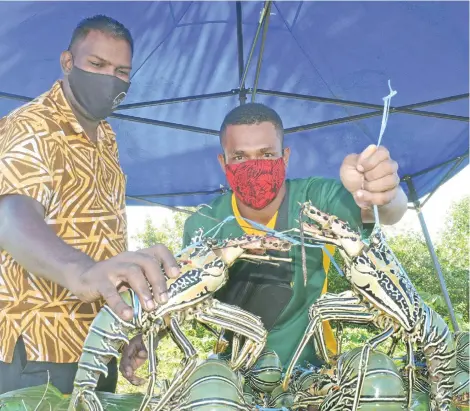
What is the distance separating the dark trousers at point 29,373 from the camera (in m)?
1.58

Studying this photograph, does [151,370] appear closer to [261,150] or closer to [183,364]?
[183,364]

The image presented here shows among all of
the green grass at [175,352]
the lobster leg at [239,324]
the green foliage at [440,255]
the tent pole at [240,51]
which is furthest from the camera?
the green foliage at [440,255]

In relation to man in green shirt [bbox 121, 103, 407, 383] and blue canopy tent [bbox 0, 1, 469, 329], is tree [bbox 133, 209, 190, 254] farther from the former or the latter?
man in green shirt [bbox 121, 103, 407, 383]

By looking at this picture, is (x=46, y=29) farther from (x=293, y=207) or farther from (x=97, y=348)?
(x=97, y=348)

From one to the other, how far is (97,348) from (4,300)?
1.79 feet

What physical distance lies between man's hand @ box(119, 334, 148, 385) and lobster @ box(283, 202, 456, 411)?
20.3 inches

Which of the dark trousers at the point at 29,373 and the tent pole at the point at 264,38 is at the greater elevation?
the tent pole at the point at 264,38

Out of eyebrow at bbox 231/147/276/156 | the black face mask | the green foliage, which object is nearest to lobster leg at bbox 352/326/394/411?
eyebrow at bbox 231/147/276/156

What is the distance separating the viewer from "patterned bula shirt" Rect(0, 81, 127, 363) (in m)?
1.54

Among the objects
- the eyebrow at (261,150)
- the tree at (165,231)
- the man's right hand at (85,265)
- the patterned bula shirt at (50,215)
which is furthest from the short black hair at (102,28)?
the tree at (165,231)

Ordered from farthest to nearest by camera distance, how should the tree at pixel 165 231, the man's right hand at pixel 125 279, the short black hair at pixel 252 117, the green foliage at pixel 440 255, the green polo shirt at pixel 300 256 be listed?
the tree at pixel 165 231, the green foliage at pixel 440 255, the short black hair at pixel 252 117, the green polo shirt at pixel 300 256, the man's right hand at pixel 125 279

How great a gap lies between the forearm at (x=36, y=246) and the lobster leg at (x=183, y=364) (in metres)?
0.24

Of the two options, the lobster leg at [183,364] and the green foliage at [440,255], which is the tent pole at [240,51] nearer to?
the lobster leg at [183,364]

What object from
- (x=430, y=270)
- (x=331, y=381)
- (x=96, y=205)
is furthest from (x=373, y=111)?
(x=430, y=270)
